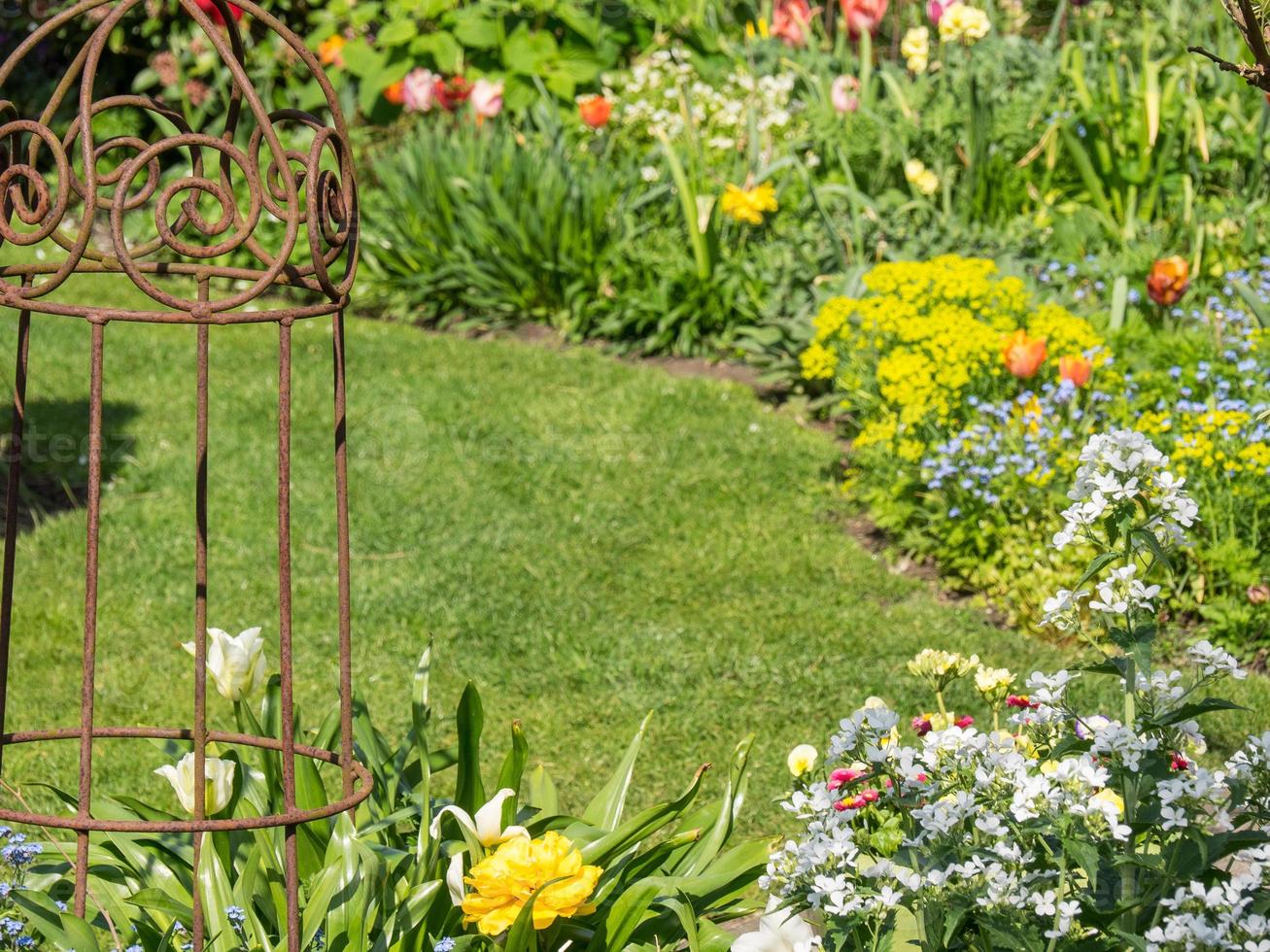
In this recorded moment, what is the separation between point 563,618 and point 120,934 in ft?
6.18

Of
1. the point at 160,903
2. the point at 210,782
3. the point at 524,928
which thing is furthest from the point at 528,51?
the point at 524,928

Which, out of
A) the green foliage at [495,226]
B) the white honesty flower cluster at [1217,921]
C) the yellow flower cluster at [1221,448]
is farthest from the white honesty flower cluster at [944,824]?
the green foliage at [495,226]

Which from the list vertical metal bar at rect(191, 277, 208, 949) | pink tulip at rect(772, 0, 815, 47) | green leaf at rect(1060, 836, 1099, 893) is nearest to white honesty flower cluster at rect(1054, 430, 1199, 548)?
green leaf at rect(1060, 836, 1099, 893)

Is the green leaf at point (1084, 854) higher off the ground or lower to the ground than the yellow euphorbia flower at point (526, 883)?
higher

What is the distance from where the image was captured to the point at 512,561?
4328mm

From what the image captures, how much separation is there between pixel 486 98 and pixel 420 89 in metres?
0.37

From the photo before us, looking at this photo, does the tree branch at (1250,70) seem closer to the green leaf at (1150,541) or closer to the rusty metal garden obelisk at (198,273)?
the green leaf at (1150,541)

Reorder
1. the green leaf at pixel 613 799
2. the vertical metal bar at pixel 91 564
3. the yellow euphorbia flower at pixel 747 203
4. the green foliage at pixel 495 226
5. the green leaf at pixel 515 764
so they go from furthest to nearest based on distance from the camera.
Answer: the green foliage at pixel 495 226 < the yellow euphorbia flower at pixel 747 203 < the green leaf at pixel 613 799 < the green leaf at pixel 515 764 < the vertical metal bar at pixel 91 564

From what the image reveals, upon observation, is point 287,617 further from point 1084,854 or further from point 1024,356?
point 1024,356

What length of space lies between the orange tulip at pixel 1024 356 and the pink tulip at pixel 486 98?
3.48 m

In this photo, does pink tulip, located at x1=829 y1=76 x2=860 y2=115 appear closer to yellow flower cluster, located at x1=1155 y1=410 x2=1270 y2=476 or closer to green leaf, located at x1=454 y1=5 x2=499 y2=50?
green leaf, located at x1=454 y1=5 x2=499 y2=50

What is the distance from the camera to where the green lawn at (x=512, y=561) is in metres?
3.53

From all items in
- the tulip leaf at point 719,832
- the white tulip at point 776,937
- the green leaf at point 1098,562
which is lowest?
the tulip leaf at point 719,832

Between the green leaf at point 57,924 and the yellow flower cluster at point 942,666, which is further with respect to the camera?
the yellow flower cluster at point 942,666
